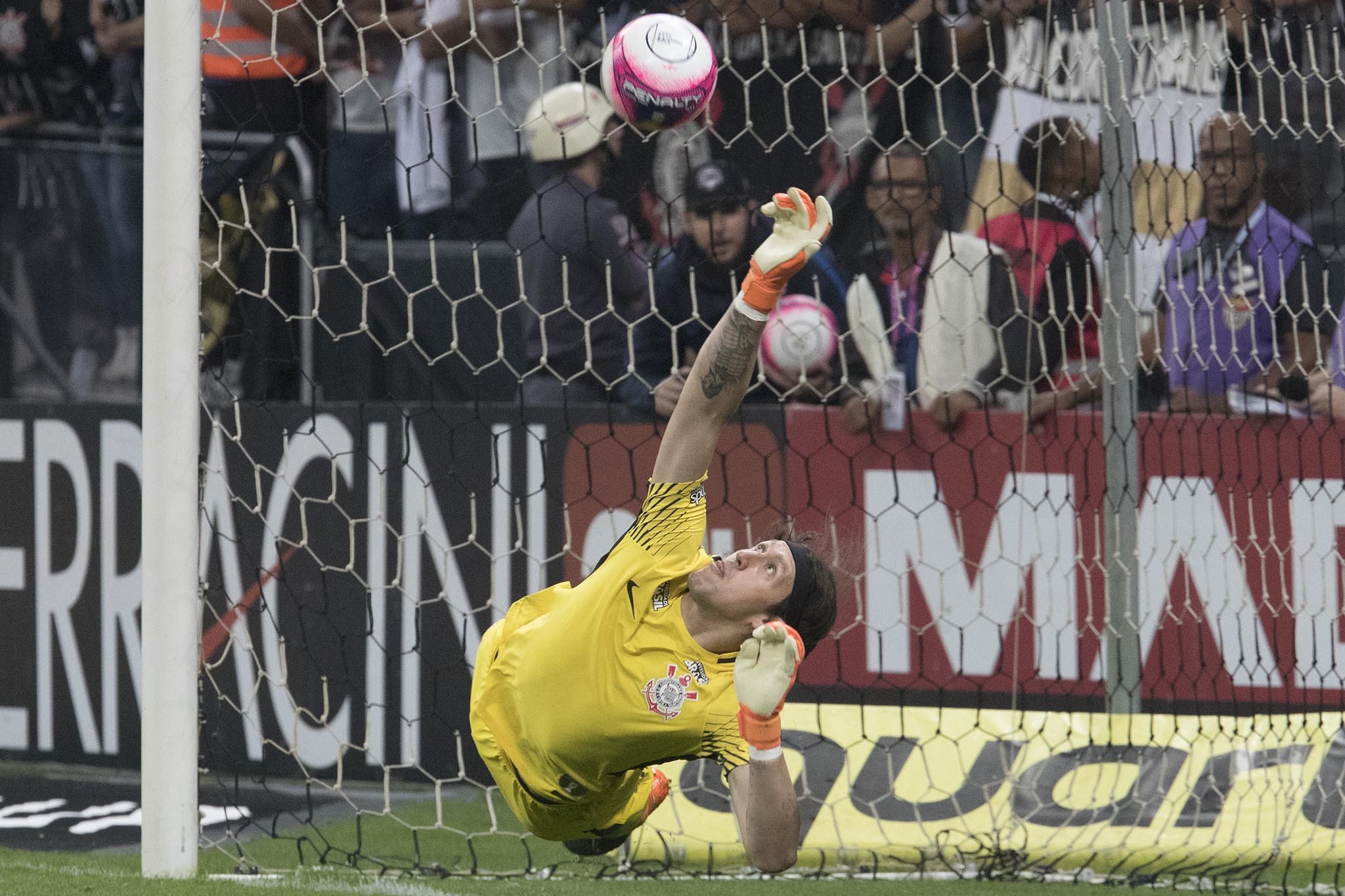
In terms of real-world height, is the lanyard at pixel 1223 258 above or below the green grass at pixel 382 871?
above

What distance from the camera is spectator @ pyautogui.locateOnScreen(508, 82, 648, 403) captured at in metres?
5.87

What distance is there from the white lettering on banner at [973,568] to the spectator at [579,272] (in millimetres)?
1132

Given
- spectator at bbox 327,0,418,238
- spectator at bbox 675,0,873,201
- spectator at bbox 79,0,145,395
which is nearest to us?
spectator at bbox 675,0,873,201

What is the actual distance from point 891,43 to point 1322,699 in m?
2.94

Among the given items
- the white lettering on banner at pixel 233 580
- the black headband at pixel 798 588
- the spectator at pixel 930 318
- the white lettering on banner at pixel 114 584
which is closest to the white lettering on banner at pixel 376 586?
Answer: the white lettering on banner at pixel 233 580

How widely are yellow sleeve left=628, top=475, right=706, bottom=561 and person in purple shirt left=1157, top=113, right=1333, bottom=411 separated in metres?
2.60

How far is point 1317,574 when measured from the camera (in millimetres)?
5656

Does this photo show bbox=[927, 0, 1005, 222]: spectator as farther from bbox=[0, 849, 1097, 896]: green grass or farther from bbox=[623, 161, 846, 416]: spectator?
bbox=[0, 849, 1097, 896]: green grass

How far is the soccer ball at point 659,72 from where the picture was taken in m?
4.38

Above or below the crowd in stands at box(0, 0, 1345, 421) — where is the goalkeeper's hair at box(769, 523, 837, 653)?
below

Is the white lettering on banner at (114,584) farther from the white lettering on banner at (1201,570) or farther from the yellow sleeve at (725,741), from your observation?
the white lettering on banner at (1201,570)

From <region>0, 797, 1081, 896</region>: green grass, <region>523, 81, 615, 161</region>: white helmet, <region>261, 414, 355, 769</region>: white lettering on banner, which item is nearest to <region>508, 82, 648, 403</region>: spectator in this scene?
<region>523, 81, 615, 161</region>: white helmet

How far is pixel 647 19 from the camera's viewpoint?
14.8 ft

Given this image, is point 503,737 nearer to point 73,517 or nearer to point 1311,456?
point 73,517
